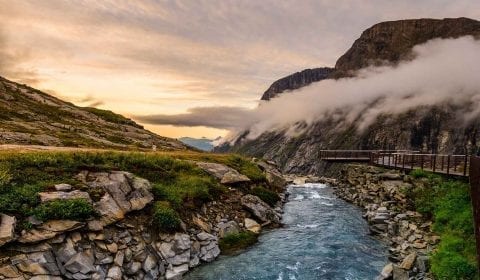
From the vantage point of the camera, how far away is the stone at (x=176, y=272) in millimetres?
23172

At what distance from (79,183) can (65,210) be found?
175 inches

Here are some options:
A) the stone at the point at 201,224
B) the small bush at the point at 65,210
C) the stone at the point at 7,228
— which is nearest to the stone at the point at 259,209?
the stone at the point at 201,224

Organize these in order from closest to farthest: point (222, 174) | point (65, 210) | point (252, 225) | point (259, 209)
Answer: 1. point (65, 210)
2. point (252, 225)
3. point (259, 209)
4. point (222, 174)

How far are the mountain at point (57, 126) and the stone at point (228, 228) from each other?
1504 inches

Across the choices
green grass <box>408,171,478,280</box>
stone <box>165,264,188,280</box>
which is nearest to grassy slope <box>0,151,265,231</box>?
stone <box>165,264,188,280</box>

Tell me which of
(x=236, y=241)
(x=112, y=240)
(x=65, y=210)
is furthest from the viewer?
(x=236, y=241)

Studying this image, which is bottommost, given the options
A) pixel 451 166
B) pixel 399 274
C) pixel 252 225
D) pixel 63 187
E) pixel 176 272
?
pixel 176 272

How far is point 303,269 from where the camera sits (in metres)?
24.8

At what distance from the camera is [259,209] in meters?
38.3

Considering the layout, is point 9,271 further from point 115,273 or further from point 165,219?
point 165,219

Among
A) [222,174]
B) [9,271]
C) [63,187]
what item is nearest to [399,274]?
[9,271]

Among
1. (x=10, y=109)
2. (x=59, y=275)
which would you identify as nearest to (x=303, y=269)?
(x=59, y=275)

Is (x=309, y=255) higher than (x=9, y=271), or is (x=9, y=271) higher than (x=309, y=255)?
(x=9, y=271)

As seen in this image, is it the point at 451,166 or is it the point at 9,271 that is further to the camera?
the point at 451,166
